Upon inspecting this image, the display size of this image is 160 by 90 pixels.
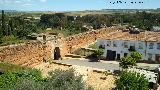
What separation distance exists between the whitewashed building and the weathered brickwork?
401 centimetres

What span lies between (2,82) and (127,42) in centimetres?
1964

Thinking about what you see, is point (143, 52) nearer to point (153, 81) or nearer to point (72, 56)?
point (72, 56)

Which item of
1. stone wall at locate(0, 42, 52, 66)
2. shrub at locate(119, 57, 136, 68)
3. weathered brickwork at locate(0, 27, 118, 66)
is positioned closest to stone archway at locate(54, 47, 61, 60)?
weathered brickwork at locate(0, 27, 118, 66)

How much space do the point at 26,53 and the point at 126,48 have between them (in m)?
12.9

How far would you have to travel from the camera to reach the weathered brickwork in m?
26.3

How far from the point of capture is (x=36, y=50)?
30531 millimetres

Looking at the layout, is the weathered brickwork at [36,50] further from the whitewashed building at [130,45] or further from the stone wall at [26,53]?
the whitewashed building at [130,45]

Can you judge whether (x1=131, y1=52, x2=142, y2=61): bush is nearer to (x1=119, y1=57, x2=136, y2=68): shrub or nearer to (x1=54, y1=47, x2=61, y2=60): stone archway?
(x1=119, y1=57, x2=136, y2=68): shrub

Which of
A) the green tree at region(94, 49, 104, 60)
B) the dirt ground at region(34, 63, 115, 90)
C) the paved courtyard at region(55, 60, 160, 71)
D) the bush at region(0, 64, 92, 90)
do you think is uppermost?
the bush at region(0, 64, 92, 90)

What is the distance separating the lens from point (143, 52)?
33875 mm

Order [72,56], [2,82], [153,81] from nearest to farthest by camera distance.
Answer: [2,82]
[153,81]
[72,56]

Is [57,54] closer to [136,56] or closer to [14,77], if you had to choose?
[136,56]

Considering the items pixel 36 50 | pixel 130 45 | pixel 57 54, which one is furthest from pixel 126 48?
pixel 36 50

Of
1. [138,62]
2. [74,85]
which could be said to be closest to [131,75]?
[74,85]
